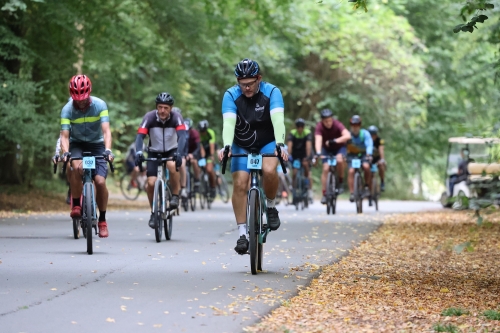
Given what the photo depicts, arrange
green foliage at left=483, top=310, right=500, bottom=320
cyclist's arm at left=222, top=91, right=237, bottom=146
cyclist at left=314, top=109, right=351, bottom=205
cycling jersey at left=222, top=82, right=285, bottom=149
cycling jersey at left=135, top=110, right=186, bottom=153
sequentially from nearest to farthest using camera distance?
green foliage at left=483, top=310, right=500, bottom=320
cyclist's arm at left=222, top=91, right=237, bottom=146
cycling jersey at left=222, top=82, right=285, bottom=149
cycling jersey at left=135, top=110, right=186, bottom=153
cyclist at left=314, top=109, right=351, bottom=205

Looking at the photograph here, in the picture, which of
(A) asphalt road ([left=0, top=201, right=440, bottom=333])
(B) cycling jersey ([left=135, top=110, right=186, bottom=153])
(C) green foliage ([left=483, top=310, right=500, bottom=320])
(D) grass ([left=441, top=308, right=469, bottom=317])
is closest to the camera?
(A) asphalt road ([left=0, top=201, right=440, bottom=333])

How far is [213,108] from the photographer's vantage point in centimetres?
4416

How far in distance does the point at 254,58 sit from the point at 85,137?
23586mm

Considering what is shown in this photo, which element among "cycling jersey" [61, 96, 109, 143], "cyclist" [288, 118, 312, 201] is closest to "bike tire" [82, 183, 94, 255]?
"cycling jersey" [61, 96, 109, 143]

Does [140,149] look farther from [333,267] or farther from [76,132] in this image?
[333,267]

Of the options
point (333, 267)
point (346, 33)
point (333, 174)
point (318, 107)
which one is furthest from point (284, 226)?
point (318, 107)

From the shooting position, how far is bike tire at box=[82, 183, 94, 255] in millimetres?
Answer: 12453

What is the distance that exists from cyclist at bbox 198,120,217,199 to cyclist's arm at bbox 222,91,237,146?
49.7 ft

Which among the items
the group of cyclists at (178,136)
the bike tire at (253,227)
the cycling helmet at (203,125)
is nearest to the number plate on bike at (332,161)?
the group of cyclists at (178,136)

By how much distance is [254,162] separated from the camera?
34.4 feet

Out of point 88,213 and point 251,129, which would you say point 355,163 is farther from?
point 251,129

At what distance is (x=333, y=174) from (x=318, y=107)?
20.6 meters

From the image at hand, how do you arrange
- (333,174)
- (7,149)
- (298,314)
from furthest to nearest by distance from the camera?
(7,149) < (333,174) < (298,314)

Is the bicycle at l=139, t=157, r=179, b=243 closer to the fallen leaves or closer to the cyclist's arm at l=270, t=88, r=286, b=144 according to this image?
the fallen leaves
